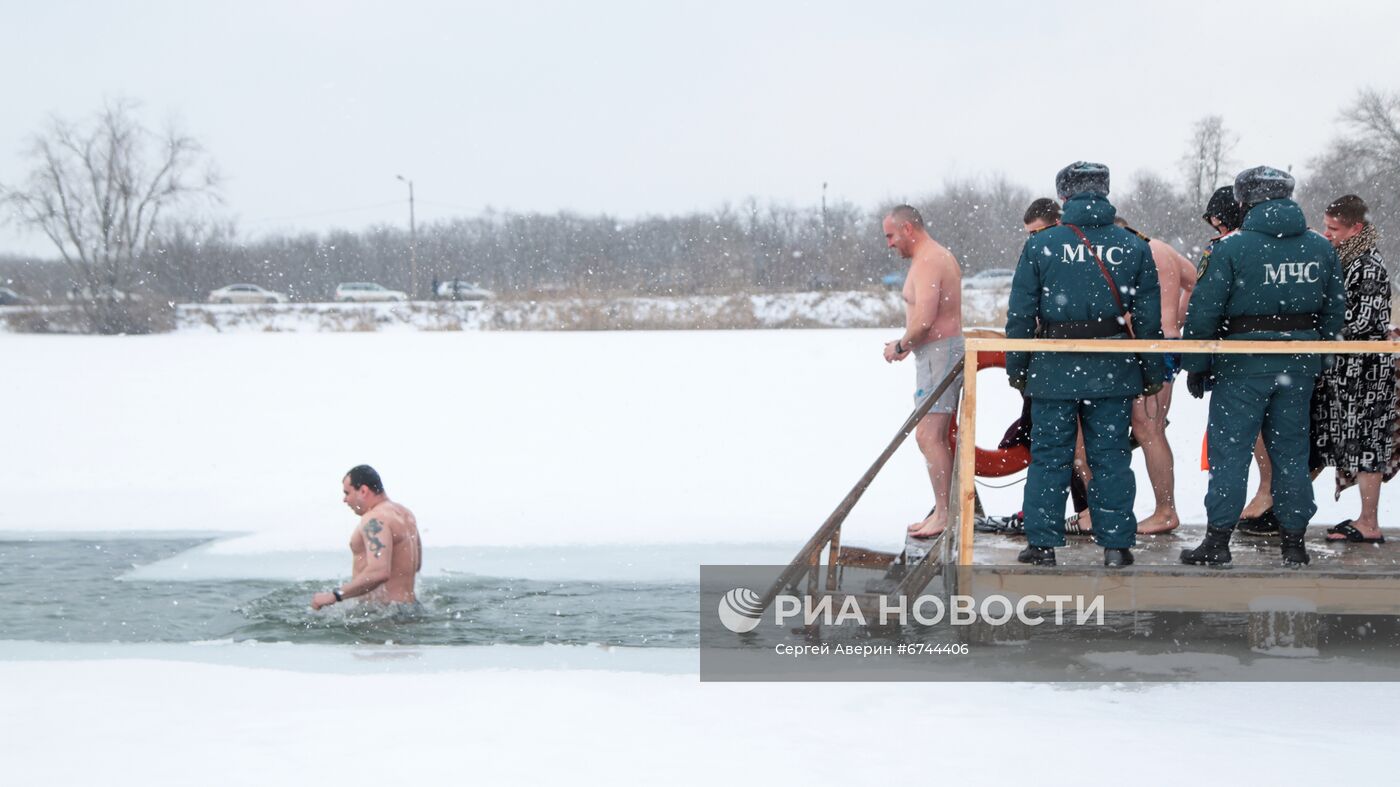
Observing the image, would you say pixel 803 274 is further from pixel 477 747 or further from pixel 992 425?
pixel 477 747

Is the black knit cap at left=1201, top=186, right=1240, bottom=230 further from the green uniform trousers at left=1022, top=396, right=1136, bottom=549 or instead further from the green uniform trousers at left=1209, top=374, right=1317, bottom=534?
the green uniform trousers at left=1022, top=396, right=1136, bottom=549

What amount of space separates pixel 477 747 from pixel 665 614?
314cm

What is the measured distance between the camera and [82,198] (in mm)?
36156

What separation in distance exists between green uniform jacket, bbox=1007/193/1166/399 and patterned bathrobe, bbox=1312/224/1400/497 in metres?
1.29

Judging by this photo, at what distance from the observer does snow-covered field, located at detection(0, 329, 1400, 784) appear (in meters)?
4.20

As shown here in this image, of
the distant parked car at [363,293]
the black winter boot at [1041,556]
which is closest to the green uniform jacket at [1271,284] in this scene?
the black winter boot at [1041,556]

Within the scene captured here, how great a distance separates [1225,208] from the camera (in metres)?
6.16

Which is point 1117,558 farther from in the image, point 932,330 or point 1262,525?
point 932,330

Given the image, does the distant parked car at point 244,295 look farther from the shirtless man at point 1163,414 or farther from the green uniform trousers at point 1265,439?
the green uniform trousers at point 1265,439

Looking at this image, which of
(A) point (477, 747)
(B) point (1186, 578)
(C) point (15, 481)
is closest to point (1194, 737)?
(B) point (1186, 578)

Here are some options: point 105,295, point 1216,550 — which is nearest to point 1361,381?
point 1216,550

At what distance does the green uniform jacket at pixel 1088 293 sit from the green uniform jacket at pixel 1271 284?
248 mm

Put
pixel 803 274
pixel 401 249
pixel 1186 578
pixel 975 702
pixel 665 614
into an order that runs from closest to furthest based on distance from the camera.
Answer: pixel 975 702, pixel 1186 578, pixel 665 614, pixel 803 274, pixel 401 249

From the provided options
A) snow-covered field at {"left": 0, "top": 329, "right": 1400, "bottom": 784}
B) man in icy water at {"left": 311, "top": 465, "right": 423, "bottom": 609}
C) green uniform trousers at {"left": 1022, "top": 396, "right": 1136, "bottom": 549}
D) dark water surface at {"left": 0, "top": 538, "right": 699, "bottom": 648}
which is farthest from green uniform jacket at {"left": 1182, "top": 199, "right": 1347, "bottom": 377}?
man in icy water at {"left": 311, "top": 465, "right": 423, "bottom": 609}
